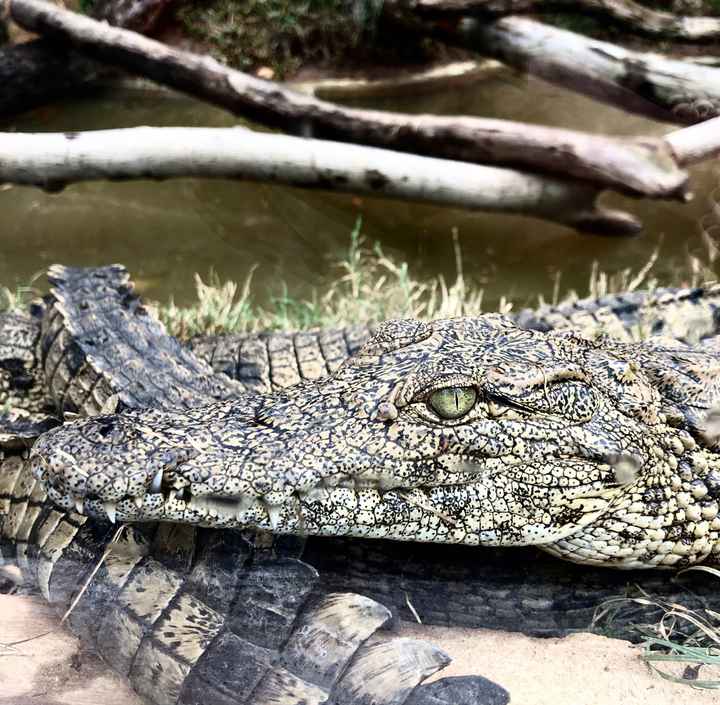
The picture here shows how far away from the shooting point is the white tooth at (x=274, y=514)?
80.1 inches

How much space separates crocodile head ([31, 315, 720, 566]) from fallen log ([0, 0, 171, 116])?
5577 millimetres

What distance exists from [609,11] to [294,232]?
2.69 m

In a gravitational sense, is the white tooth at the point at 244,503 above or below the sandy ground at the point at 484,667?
above

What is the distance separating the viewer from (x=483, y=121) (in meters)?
5.34

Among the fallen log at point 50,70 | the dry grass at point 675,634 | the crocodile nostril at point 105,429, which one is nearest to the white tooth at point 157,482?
the crocodile nostril at point 105,429

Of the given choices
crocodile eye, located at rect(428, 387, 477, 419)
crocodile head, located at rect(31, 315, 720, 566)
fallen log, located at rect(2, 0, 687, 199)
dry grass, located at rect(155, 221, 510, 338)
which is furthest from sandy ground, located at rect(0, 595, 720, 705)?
fallen log, located at rect(2, 0, 687, 199)

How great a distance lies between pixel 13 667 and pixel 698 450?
5.97 feet

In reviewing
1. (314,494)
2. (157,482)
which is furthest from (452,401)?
(157,482)

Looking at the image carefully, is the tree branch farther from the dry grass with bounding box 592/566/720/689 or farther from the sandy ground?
the sandy ground

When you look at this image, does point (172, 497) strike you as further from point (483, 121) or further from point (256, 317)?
point (483, 121)

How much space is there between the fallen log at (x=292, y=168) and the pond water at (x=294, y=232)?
319mm

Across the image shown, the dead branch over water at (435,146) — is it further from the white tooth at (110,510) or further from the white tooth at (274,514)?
the white tooth at (274,514)

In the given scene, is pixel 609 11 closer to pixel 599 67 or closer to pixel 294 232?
pixel 599 67

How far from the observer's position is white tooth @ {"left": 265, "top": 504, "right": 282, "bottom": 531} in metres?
2.03
